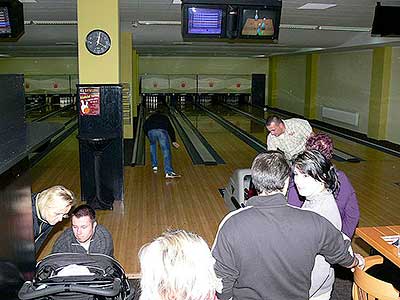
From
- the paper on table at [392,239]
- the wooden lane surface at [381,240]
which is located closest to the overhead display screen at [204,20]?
the wooden lane surface at [381,240]

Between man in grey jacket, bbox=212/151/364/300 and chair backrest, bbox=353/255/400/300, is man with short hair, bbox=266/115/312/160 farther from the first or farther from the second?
man in grey jacket, bbox=212/151/364/300

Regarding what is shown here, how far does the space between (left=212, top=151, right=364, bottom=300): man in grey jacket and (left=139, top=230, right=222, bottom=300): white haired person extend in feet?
1.33

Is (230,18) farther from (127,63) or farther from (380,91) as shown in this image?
Answer: (380,91)

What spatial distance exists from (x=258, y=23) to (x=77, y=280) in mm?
3574

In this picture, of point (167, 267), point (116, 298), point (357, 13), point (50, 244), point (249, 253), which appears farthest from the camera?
point (357, 13)

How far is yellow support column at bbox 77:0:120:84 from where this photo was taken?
5195mm

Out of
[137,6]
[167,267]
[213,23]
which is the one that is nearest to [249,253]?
[167,267]

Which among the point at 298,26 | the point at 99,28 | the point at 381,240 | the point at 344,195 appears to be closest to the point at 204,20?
the point at 99,28

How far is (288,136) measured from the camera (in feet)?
14.3

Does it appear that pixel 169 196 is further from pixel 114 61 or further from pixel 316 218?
pixel 316 218

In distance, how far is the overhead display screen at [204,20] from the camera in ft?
14.9

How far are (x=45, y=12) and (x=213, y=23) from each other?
2996 millimetres

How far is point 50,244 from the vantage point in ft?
13.6

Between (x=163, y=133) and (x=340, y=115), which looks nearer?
(x=163, y=133)
